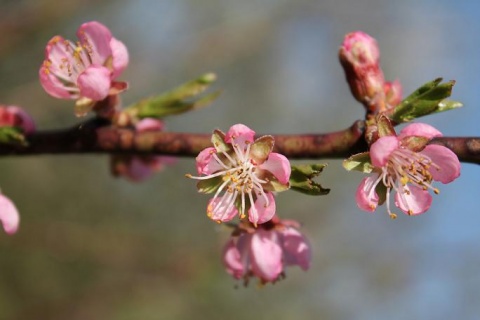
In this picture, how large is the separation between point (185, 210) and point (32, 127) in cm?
597

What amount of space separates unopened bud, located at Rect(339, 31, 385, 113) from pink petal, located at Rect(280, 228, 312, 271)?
12.7 inches

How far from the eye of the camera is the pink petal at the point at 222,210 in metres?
0.98

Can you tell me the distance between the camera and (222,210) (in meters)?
1.01

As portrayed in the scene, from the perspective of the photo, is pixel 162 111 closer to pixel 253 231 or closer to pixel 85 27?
pixel 85 27

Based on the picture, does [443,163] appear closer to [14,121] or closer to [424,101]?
[424,101]

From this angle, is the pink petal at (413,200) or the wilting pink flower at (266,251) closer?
the pink petal at (413,200)

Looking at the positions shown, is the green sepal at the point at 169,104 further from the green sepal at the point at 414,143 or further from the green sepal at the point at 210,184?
the green sepal at the point at 414,143

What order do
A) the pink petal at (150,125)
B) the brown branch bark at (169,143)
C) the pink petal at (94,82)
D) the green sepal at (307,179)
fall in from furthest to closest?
1. the pink petal at (150,125)
2. the pink petal at (94,82)
3. the brown branch bark at (169,143)
4. the green sepal at (307,179)

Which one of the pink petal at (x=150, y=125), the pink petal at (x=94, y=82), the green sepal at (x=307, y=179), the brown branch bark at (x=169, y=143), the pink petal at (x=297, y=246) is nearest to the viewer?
the green sepal at (x=307, y=179)

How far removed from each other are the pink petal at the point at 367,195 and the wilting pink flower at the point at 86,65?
0.55 metres

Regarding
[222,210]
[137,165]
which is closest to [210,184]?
[222,210]

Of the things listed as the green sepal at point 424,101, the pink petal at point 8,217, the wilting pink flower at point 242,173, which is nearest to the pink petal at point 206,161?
the wilting pink flower at point 242,173

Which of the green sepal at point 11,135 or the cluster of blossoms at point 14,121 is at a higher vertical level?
the cluster of blossoms at point 14,121

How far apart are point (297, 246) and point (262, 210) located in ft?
0.99
